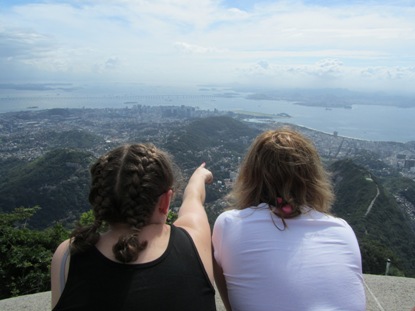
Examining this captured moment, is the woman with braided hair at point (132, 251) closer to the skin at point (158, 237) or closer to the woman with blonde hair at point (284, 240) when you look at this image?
the skin at point (158, 237)

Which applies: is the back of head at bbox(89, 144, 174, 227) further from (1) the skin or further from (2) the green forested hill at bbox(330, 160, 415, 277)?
(2) the green forested hill at bbox(330, 160, 415, 277)

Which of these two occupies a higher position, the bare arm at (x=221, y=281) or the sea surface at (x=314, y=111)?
the bare arm at (x=221, y=281)

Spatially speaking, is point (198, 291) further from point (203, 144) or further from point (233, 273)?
point (203, 144)

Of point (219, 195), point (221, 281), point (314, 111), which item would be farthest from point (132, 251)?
point (314, 111)

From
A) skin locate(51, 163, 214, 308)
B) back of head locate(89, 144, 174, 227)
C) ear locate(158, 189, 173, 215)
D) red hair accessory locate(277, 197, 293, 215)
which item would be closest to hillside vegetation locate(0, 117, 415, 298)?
red hair accessory locate(277, 197, 293, 215)

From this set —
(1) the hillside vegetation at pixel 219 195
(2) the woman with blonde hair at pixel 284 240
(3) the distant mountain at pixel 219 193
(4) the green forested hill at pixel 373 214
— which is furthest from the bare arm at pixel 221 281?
(4) the green forested hill at pixel 373 214

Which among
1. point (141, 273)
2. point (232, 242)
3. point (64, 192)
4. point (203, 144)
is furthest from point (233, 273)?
point (203, 144)
